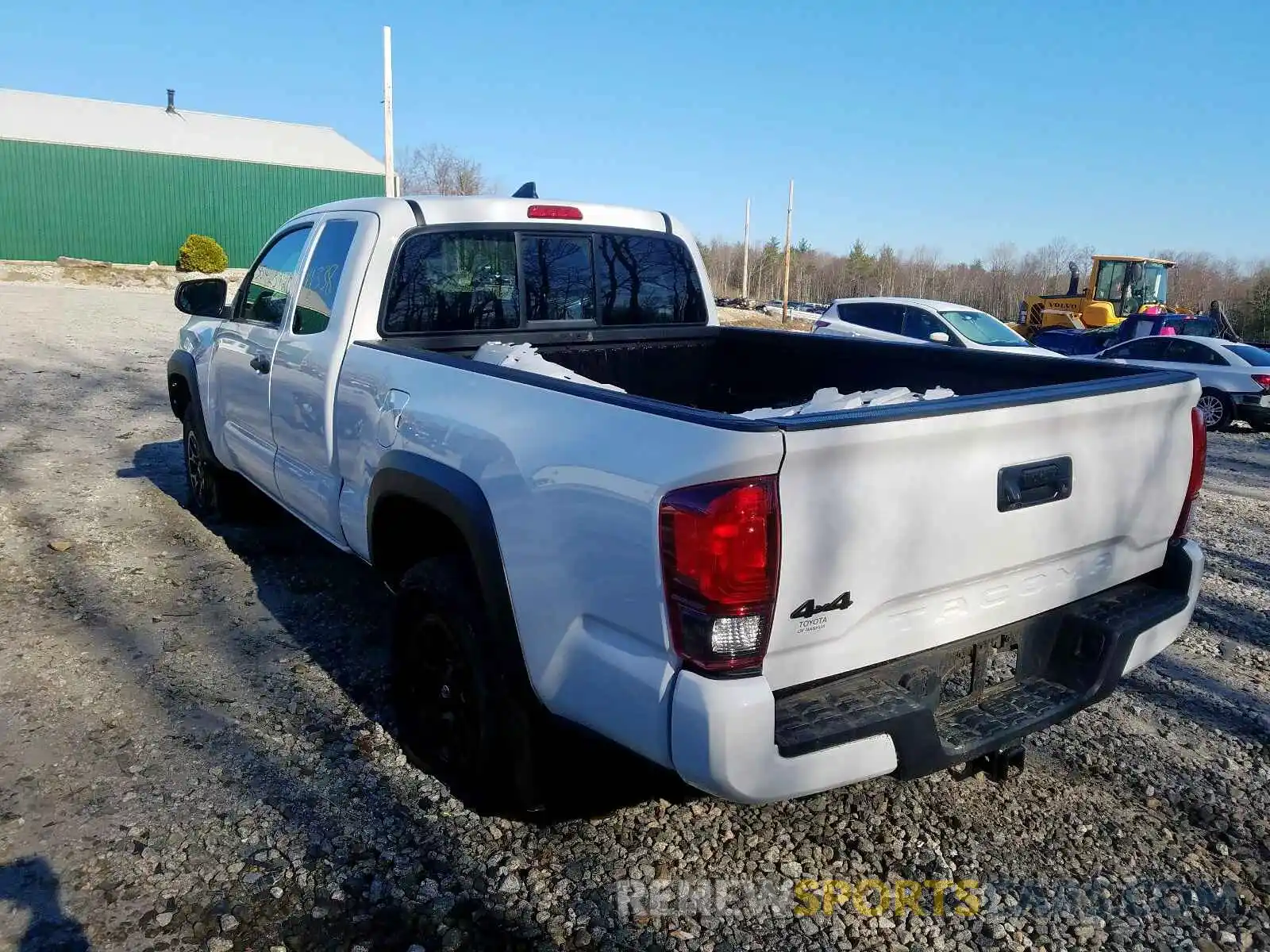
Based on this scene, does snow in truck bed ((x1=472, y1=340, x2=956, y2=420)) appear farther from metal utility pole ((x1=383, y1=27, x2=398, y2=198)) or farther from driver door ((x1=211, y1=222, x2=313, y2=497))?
metal utility pole ((x1=383, y1=27, x2=398, y2=198))

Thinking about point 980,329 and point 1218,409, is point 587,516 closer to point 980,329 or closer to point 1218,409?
point 980,329

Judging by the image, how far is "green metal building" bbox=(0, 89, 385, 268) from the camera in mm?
31438

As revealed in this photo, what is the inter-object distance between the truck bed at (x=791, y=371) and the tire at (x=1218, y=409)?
36.9 ft

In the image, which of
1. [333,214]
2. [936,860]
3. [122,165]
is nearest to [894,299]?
[333,214]

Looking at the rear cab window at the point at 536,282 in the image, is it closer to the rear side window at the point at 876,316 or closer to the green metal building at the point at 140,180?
the rear side window at the point at 876,316

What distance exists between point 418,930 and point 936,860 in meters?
1.56

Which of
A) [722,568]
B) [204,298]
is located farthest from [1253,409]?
[722,568]

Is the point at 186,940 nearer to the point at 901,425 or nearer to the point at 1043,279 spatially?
the point at 901,425

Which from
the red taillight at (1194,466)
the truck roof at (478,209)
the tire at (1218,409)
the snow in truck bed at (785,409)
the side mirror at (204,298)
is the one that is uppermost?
the truck roof at (478,209)

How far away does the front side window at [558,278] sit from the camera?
14.2ft

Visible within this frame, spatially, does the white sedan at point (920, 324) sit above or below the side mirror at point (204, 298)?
below

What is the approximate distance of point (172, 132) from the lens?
3547 centimetres

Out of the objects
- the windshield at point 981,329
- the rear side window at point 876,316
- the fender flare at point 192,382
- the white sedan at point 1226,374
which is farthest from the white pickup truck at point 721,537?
the white sedan at point 1226,374

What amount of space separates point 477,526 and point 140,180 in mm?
35990
